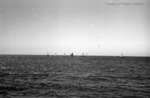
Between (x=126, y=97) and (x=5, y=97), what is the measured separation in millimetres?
12678

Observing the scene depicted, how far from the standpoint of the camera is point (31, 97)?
16672mm

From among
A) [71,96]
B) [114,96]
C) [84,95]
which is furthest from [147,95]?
[71,96]

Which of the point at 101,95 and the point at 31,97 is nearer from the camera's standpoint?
the point at 31,97

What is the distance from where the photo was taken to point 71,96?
1744 cm

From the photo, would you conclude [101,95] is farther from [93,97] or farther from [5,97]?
[5,97]

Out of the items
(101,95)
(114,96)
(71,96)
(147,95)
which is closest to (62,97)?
(71,96)

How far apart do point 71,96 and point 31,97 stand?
416 centimetres

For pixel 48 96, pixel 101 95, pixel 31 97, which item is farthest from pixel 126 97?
pixel 31 97

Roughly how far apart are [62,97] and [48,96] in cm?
152

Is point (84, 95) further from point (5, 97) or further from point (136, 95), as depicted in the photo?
point (5, 97)

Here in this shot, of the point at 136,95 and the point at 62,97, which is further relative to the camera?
the point at 136,95

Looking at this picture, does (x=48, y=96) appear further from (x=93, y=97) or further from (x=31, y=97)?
(x=93, y=97)

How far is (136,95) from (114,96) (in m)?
2.71

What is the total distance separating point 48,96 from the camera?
679 inches
